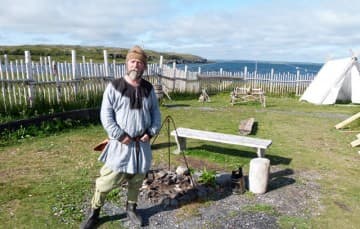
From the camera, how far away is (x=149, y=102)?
3838 millimetres

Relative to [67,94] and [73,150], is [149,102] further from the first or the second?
Result: [67,94]

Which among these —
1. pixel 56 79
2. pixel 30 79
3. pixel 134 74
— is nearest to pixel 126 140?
pixel 134 74

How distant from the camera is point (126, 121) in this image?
371 cm

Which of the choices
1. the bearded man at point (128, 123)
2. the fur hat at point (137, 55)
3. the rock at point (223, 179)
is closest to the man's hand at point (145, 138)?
the bearded man at point (128, 123)

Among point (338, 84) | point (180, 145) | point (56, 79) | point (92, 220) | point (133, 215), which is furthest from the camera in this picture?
point (338, 84)

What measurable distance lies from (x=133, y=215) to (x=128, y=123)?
1270 mm

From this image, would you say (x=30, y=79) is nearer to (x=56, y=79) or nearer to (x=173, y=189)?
(x=56, y=79)

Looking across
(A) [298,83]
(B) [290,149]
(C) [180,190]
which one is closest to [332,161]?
(B) [290,149]

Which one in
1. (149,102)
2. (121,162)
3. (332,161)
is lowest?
(332,161)

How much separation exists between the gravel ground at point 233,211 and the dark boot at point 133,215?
0.08 metres

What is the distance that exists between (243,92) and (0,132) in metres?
11.4

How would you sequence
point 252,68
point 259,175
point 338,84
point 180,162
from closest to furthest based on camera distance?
point 259,175 → point 180,162 → point 338,84 → point 252,68

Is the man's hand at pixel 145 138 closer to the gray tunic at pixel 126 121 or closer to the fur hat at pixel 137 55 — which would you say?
the gray tunic at pixel 126 121

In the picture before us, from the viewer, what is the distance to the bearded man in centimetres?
365
